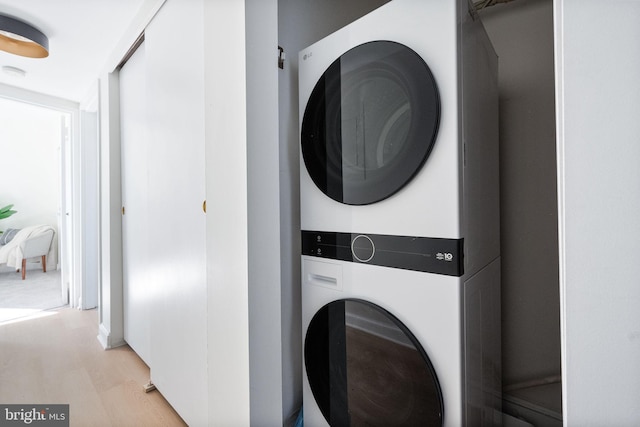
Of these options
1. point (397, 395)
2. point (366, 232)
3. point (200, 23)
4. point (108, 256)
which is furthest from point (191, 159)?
point (108, 256)

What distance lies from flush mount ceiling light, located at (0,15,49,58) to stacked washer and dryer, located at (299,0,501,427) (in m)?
1.75

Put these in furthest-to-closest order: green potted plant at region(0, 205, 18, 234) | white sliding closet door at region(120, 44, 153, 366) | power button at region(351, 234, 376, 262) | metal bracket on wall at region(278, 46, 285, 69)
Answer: green potted plant at region(0, 205, 18, 234)
white sliding closet door at region(120, 44, 153, 366)
metal bracket on wall at region(278, 46, 285, 69)
power button at region(351, 234, 376, 262)

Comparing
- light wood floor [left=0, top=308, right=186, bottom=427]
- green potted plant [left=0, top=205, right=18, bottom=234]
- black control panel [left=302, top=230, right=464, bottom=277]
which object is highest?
green potted plant [left=0, top=205, right=18, bottom=234]

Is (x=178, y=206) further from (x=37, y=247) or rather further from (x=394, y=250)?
(x=37, y=247)

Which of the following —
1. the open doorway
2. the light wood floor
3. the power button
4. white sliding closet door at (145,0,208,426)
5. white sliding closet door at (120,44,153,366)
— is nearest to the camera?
the power button

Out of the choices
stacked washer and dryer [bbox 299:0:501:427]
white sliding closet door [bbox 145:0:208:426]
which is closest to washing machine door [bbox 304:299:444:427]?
stacked washer and dryer [bbox 299:0:501:427]

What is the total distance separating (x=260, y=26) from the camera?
80cm

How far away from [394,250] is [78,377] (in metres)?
2.06

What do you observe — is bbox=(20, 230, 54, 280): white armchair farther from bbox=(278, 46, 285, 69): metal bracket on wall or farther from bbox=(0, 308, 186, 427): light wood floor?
bbox=(278, 46, 285, 69): metal bracket on wall

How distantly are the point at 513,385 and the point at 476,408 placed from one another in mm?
645

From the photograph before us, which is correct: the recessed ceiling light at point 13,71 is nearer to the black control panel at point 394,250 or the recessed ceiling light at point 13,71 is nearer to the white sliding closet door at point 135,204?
the white sliding closet door at point 135,204

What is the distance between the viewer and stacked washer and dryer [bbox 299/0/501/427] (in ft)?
2.24

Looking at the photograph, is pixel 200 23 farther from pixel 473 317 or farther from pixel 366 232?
pixel 473 317

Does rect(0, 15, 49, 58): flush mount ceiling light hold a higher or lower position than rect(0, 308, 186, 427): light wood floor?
higher
